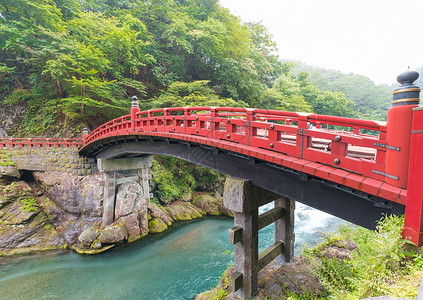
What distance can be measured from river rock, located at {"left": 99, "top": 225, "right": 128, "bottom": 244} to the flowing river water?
49 cm

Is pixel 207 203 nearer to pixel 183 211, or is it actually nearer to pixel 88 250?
pixel 183 211

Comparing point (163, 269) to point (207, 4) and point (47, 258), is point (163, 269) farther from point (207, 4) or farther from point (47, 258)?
point (207, 4)

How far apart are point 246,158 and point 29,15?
19.6 metres

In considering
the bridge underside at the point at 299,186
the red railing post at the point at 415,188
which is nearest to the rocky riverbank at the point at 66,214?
the bridge underside at the point at 299,186

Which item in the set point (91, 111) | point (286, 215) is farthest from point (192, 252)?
point (91, 111)

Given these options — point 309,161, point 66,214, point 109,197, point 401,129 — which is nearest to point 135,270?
point 109,197

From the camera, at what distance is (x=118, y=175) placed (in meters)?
12.3

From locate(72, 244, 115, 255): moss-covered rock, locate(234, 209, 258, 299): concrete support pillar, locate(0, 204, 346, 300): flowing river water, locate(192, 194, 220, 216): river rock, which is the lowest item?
locate(0, 204, 346, 300): flowing river water

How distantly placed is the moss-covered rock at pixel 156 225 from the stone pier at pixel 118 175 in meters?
1.27

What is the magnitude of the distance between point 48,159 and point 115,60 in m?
8.23

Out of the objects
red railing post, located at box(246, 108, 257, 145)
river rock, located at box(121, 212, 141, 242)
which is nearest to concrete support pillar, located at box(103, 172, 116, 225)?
river rock, located at box(121, 212, 141, 242)

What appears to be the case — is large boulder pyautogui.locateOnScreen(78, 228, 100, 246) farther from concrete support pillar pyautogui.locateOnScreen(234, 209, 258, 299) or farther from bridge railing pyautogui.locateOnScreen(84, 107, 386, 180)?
concrete support pillar pyautogui.locateOnScreen(234, 209, 258, 299)

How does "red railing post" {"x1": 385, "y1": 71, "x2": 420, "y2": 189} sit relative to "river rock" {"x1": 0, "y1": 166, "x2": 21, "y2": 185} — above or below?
above

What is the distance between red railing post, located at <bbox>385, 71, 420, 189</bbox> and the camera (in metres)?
2.38
